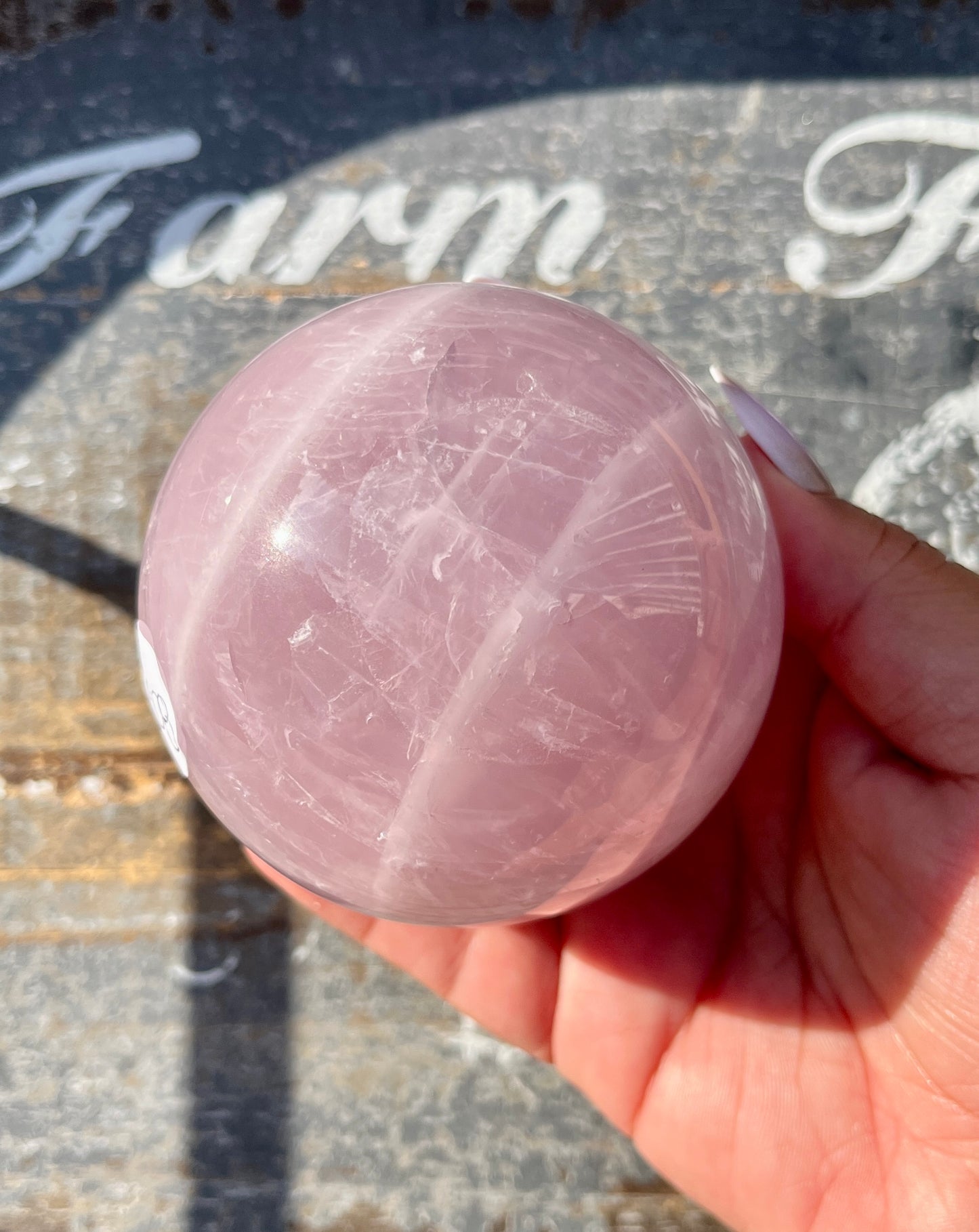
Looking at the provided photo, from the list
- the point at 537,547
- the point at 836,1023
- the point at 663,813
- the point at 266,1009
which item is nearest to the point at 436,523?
the point at 537,547

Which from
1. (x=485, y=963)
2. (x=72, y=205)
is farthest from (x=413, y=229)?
(x=485, y=963)

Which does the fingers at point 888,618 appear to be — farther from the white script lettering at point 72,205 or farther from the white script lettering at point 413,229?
the white script lettering at point 72,205

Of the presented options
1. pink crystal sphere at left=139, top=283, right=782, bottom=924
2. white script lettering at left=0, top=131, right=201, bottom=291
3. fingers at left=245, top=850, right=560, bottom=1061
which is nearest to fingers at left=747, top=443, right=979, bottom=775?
pink crystal sphere at left=139, top=283, right=782, bottom=924

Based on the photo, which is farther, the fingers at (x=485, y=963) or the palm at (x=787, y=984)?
the fingers at (x=485, y=963)

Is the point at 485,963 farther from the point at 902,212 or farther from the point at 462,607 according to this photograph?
the point at 902,212

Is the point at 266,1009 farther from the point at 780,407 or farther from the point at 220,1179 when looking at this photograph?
the point at 780,407

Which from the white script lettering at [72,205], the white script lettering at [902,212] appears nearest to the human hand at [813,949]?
the white script lettering at [902,212]
